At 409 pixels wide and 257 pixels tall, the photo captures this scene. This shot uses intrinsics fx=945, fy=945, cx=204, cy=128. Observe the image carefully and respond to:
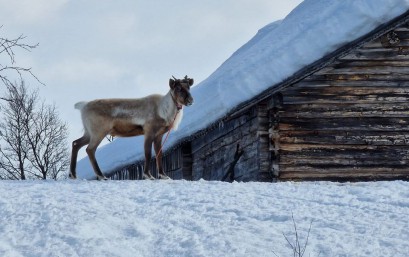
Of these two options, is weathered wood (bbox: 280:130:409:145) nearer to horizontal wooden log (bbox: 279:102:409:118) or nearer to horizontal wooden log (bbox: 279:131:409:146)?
horizontal wooden log (bbox: 279:131:409:146)

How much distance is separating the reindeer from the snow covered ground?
183 cm

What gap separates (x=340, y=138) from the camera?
15.2 meters

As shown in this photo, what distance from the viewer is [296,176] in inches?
600

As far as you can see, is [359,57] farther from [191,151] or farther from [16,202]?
[16,202]

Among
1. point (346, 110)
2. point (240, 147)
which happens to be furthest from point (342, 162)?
point (240, 147)

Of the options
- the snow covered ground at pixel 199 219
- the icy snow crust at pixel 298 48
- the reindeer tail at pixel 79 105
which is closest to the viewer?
the snow covered ground at pixel 199 219

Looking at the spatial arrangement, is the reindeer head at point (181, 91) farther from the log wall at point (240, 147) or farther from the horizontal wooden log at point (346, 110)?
the horizontal wooden log at point (346, 110)

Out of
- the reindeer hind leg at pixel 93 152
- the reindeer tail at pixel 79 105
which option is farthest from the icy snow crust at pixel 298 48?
the reindeer hind leg at pixel 93 152

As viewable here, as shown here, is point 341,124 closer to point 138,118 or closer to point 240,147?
point 240,147

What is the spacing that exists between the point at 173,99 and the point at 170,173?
28.2 ft

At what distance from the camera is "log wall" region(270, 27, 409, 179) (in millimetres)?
15234

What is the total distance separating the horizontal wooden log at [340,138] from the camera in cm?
1523

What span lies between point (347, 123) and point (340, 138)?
29cm

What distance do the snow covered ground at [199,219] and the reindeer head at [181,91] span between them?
194cm
